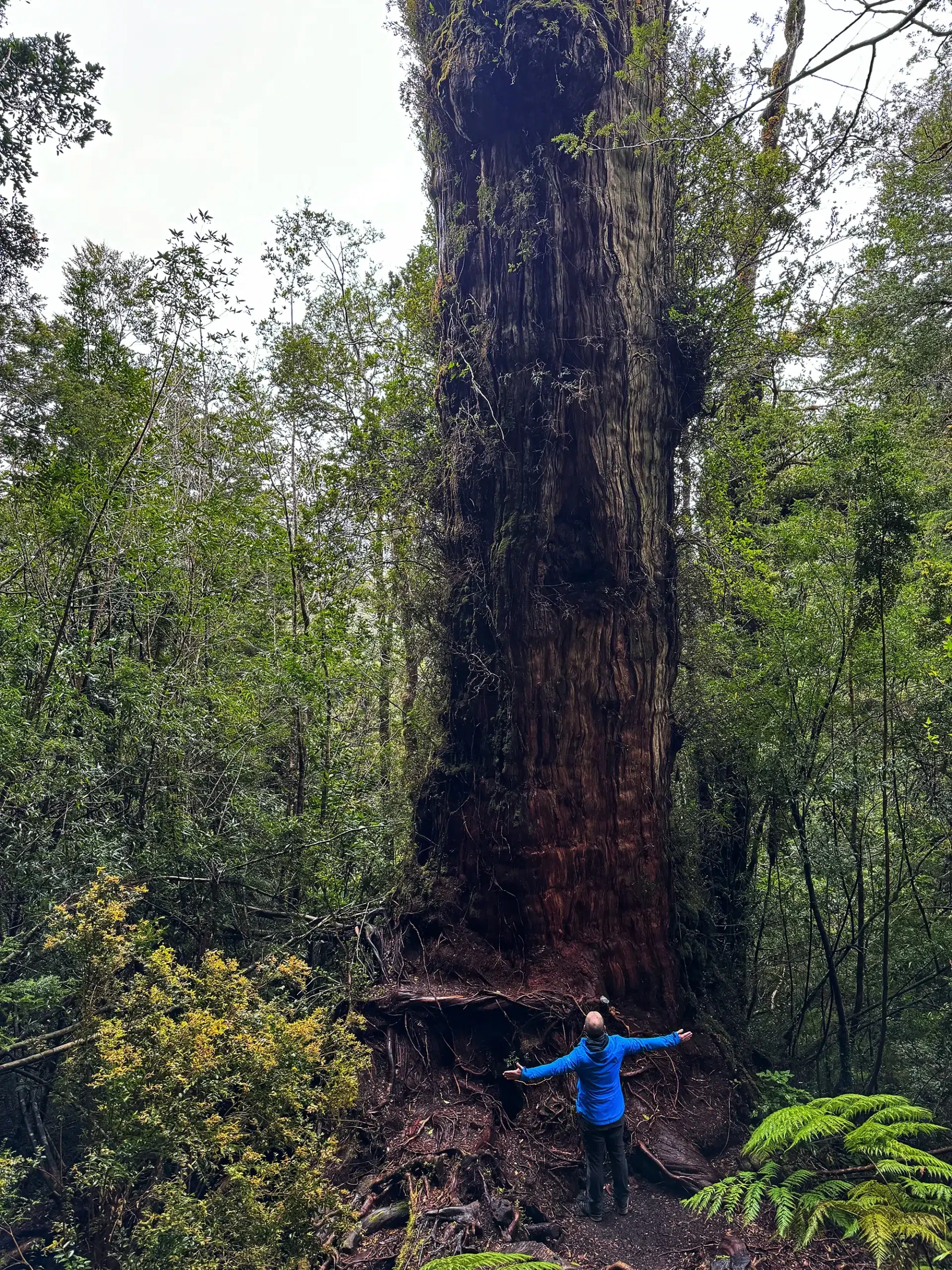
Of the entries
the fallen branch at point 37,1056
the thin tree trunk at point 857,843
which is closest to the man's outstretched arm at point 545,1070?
the fallen branch at point 37,1056

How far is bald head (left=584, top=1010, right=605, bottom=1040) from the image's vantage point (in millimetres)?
4523

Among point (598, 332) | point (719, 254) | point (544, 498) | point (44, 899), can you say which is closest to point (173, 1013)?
point (44, 899)

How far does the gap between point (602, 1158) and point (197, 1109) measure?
2.59 m

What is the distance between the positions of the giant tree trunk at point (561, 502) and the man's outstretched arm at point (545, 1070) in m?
0.75

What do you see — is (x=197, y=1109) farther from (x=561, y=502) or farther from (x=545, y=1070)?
(x=561, y=502)

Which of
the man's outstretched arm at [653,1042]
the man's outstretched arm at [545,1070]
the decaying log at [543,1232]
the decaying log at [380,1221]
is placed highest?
the man's outstretched arm at [653,1042]

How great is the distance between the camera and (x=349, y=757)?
28.1 feet

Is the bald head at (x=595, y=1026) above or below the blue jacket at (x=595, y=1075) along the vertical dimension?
above

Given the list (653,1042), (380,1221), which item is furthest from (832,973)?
(380,1221)

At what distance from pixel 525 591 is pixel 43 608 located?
404cm

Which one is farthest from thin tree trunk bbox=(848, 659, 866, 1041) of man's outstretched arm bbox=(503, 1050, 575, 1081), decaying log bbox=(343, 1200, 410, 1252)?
decaying log bbox=(343, 1200, 410, 1252)

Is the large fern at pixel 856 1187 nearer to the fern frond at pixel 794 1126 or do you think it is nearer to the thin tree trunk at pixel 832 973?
the fern frond at pixel 794 1126

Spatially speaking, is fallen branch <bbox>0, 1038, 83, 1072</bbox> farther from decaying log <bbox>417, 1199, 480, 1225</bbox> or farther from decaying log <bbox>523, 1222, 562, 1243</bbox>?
decaying log <bbox>523, 1222, 562, 1243</bbox>

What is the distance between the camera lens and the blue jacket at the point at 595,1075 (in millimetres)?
4453
